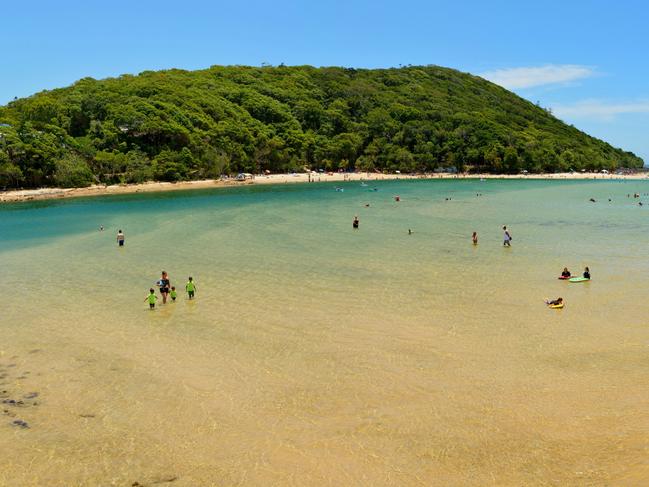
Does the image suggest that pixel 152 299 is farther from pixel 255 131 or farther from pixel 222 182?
pixel 255 131

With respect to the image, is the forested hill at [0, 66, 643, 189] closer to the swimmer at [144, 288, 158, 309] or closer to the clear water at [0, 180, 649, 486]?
the clear water at [0, 180, 649, 486]

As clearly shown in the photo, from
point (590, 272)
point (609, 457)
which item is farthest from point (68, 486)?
point (590, 272)

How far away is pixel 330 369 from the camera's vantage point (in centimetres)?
1480

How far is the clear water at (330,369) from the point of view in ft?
34.6

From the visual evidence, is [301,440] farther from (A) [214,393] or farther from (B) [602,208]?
(B) [602,208]

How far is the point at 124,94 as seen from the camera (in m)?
120

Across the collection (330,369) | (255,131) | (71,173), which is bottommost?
(330,369)

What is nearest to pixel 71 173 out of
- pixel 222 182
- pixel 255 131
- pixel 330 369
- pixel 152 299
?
pixel 222 182

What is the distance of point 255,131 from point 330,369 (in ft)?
395

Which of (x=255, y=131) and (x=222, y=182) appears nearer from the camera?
(x=222, y=182)

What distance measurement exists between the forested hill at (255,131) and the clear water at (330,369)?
223 ft

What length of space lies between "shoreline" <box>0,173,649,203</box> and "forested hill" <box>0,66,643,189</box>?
9.86 ft

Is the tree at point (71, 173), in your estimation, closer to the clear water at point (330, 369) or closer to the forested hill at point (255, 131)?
the forested hill at point (255, 131)

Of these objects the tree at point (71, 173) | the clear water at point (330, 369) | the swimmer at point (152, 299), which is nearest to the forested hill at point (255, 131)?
the tree at point (71, 173)
